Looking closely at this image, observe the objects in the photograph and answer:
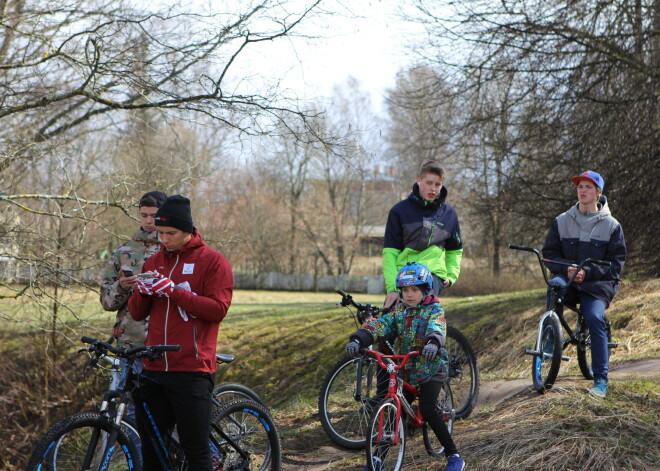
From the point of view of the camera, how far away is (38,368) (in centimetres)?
1346

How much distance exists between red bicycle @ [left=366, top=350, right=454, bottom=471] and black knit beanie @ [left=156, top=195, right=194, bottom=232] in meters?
1.51

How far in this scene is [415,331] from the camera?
4703 millimetres

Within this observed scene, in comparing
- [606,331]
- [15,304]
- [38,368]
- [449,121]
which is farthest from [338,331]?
[606,331]

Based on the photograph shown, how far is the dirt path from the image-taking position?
17.0ft

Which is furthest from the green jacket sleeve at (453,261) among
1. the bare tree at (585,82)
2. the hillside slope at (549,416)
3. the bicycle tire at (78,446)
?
the bare tree at (585,82)

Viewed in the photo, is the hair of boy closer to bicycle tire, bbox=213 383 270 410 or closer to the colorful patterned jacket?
the colorful patterned jacket

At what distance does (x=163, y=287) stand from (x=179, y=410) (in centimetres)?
71

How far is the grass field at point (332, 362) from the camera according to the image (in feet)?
15.6

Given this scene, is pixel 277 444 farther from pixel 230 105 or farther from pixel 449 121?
pixel 449 121

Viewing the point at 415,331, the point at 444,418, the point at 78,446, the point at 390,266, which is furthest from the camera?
the point at 390,266

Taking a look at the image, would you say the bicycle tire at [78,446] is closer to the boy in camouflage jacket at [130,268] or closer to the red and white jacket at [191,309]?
the red and white jacket at [191,309]

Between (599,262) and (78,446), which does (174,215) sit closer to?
(78,446)

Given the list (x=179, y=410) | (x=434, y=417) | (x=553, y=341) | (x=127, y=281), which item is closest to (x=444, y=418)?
(x=434, y=417)

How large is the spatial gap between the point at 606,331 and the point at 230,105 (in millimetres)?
4284
